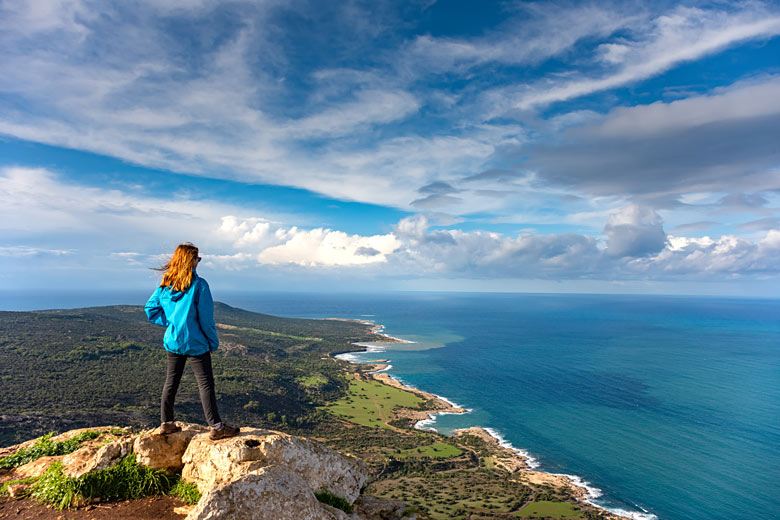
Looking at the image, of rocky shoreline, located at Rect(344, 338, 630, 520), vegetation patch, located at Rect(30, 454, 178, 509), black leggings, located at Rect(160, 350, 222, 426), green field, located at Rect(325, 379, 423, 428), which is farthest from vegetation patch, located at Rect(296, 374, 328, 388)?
black leggings, located at Rect(160, 350, 222, 426)

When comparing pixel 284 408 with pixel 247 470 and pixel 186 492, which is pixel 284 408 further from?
pixel 247 470

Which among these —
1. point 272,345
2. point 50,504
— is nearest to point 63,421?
point 50,504

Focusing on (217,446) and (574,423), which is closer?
(217,446)

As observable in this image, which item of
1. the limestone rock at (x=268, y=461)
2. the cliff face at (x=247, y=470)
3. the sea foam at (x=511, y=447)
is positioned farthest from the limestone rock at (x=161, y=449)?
the sea foam at (x=511, y=447)

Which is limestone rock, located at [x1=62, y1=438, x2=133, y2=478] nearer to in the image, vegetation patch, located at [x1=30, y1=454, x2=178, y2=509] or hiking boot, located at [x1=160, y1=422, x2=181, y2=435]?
vegetation patch, located at [x1=30, y1=454, x2=178, y2=509]

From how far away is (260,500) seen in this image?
18.6 feet

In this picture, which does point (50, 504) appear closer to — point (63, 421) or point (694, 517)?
point (63, 421)

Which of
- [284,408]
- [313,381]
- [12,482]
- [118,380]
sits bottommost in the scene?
[313,381]

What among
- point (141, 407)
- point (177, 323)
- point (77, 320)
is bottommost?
point (141, 407)

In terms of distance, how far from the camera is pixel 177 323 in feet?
22.9

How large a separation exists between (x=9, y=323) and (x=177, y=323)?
122m

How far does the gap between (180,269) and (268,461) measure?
4108 mm

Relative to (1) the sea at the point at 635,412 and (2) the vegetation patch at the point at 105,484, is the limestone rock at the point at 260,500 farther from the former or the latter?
(1) the sea at the point at 635,412

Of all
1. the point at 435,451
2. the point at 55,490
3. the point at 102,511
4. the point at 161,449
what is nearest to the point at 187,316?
the point at 161,449
